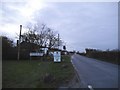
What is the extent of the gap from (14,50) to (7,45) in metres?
3.43

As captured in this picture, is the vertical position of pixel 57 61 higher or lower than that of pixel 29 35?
lower

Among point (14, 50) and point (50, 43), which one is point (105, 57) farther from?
point (50, 43)

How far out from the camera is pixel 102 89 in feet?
34.3

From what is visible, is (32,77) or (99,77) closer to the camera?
(32,77)

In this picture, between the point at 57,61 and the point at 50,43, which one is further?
the point at 50,43

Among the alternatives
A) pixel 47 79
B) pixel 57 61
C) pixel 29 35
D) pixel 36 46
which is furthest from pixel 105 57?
pixel 47 79

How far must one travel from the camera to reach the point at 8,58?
5156 cm

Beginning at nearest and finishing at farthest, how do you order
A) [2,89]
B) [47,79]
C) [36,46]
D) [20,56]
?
1. [2,89]
2. [47,79]
3. [20,56]
4. [36,46]

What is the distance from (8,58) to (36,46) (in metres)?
13.4

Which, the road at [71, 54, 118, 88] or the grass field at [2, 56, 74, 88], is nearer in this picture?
the grass field at [2, 56, 74, 88]

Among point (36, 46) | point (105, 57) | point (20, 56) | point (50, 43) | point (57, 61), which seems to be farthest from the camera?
point (50, 43)

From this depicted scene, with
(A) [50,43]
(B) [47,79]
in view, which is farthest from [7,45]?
(B) [47,79]

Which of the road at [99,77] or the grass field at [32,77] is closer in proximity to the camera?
the grass field at [32,77]

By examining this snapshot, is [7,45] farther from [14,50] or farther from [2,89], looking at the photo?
[2,89]
